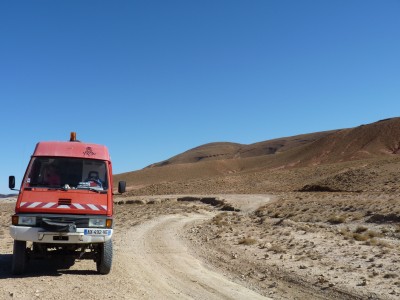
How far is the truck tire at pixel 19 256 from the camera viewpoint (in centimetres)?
911

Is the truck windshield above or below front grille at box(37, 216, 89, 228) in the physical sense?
above

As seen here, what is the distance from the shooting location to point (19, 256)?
914 centimetres

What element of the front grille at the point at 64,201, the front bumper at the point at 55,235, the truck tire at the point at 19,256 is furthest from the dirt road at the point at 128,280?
the front grille at the point at 64,201

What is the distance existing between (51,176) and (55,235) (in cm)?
165

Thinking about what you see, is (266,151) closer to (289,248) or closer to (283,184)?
(283,184)

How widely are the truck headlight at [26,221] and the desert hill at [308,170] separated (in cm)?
3668

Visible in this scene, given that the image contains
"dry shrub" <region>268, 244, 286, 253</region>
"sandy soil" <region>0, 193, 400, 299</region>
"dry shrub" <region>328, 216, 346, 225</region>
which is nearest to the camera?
"sandy soil" <region>0, 193, 400, 299</region>

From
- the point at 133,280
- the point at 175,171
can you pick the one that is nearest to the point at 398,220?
the point at 133,280

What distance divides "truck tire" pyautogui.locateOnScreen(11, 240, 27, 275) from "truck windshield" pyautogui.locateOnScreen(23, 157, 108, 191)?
130cm

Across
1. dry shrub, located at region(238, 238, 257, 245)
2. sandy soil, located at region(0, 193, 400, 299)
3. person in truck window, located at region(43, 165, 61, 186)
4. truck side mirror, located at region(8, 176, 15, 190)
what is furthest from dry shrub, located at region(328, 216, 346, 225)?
truck side mirror, located at region(8, 176, 15, 190)

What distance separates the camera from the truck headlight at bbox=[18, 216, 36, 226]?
881cm

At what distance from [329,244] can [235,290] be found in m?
6.87

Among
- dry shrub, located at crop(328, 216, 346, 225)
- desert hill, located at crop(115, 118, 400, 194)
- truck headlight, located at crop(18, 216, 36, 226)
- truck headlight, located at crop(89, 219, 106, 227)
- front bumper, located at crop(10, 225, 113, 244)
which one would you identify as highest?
desert hill, located at crop(115, 118, 400, 194)

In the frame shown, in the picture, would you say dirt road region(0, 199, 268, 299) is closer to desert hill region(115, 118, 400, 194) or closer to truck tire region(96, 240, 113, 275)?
truck tire region(96, 240, 113, 275)
